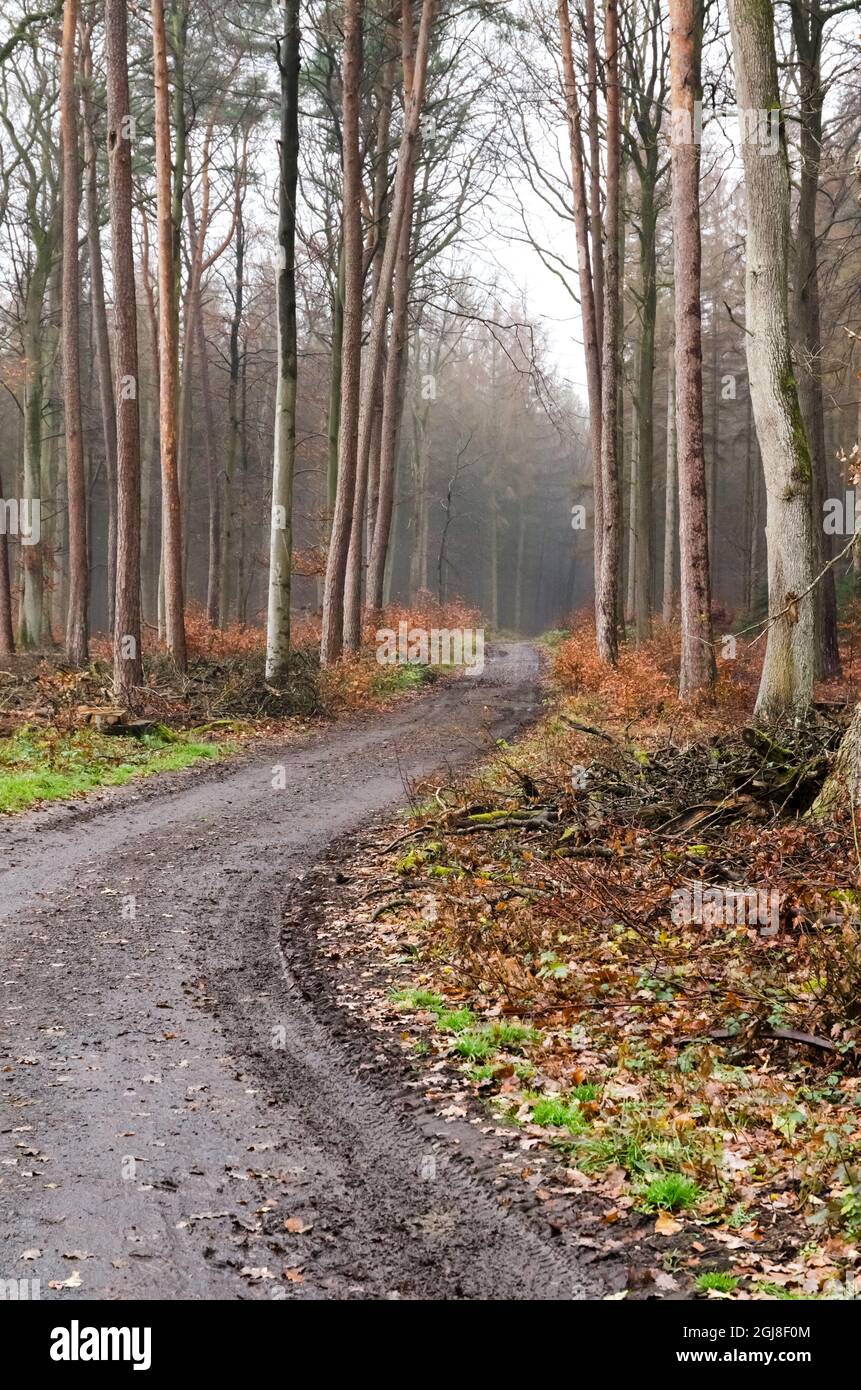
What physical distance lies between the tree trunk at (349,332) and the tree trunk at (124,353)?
4565mm

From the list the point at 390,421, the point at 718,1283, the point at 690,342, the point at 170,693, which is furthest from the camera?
the point at 390,421

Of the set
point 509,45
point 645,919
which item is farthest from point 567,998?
point 509,45

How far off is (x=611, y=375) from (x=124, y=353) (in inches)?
346

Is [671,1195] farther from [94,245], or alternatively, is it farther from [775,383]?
[94,245]

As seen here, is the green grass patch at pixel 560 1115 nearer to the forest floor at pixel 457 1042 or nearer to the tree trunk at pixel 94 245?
the forest floor at pixel 457 1042

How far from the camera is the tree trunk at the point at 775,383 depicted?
456 inches

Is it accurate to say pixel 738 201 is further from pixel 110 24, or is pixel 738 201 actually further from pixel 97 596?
pixel 97 596

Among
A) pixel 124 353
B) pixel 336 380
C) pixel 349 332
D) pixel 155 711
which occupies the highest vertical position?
pixel 336 380

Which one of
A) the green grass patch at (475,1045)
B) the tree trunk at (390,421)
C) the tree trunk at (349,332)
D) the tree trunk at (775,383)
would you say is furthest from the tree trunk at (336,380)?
the green grass patch at (475,1045)

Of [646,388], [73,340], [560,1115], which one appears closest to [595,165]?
[646,388]

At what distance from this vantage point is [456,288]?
28.7 metres

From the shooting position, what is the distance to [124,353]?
16750 millimetres

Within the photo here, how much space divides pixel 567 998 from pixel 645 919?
1298mm
